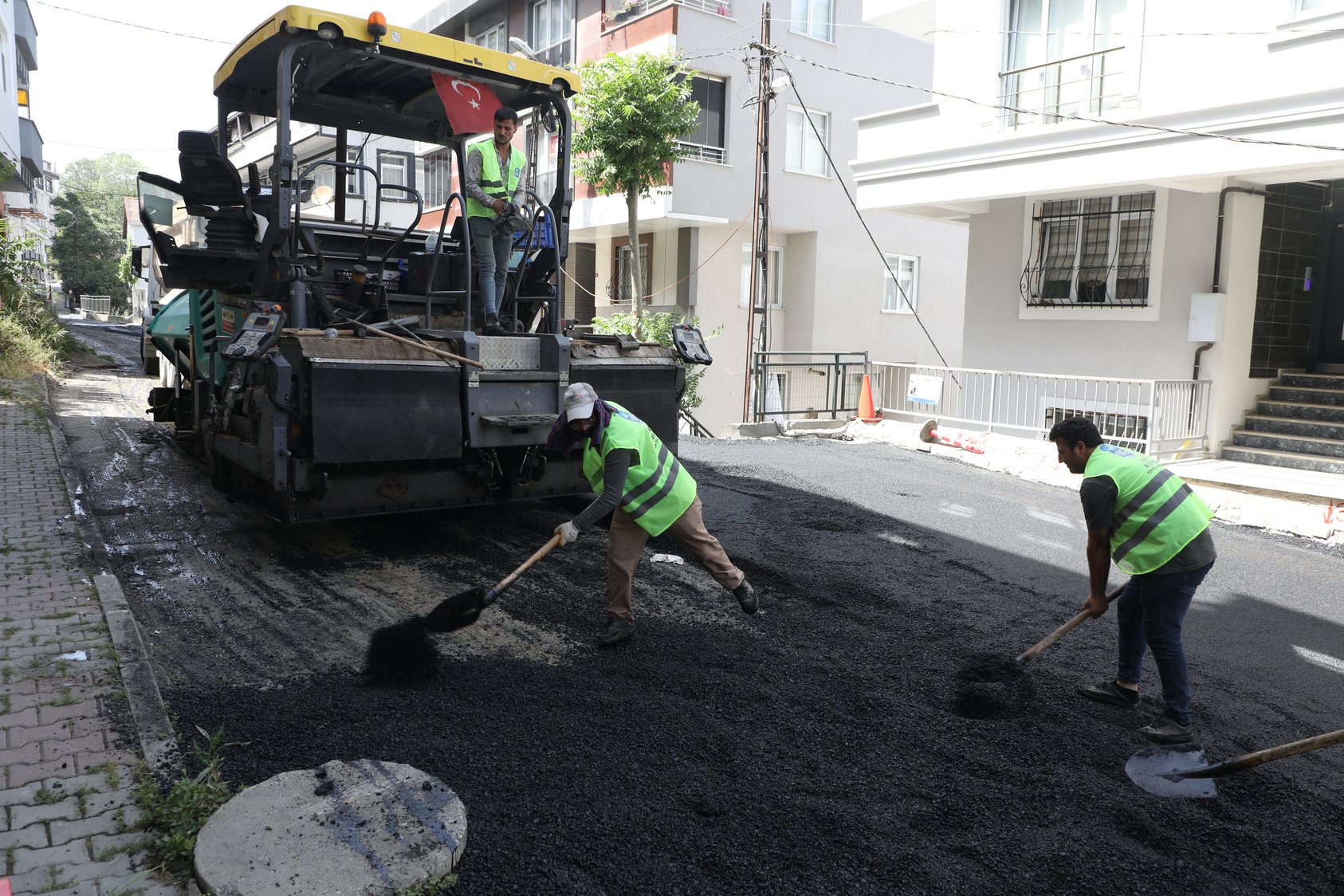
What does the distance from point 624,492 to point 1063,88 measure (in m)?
8.64

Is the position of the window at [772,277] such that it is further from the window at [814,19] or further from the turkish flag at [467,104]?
the turkish flag at [467,104]

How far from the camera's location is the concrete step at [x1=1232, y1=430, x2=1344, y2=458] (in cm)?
937

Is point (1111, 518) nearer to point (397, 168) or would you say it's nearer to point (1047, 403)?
point (397, 168)

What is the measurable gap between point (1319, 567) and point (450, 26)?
22.4 metres

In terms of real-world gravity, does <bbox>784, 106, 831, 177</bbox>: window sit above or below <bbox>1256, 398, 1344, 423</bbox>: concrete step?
above

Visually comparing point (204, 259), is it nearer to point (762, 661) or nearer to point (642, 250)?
point (762, 661)

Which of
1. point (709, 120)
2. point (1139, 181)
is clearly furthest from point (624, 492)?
point (709, 120)

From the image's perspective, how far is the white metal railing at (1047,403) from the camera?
9805 mm

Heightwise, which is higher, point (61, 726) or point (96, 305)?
point (96, 305)

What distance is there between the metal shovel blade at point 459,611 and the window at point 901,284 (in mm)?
17346

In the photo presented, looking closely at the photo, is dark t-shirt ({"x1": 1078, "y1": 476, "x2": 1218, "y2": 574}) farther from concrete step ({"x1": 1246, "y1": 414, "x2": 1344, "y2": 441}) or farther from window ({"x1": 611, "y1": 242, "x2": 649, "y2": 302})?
window ({"x1": 611, "y1": 242, "x2": 649, "y2": 302})

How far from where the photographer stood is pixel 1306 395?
1023cm

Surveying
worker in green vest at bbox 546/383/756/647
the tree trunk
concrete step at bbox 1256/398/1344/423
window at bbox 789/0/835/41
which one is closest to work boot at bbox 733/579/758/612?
worker in green vest at bbox 546/383/756/647

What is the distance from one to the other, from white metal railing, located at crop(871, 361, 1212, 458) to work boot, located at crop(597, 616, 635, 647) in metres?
6.75
